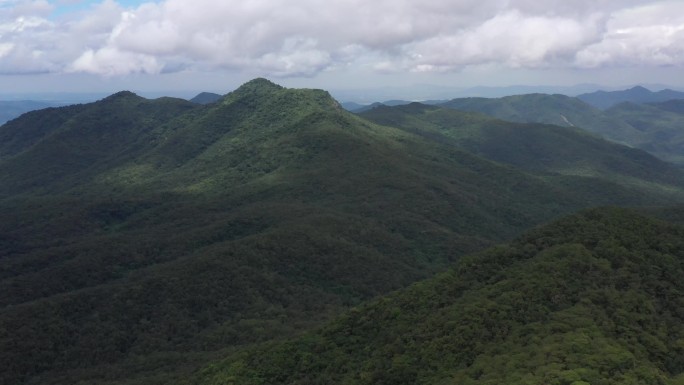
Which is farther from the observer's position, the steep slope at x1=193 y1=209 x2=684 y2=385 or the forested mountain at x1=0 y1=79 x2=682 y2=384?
the forested mountain at x1=0 y1=79 x2=682 y2=384

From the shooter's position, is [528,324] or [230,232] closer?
[528,324]

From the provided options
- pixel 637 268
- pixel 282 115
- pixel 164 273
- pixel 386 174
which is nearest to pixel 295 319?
pixel 164 273

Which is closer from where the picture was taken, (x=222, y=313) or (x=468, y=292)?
(x=468, y=292)

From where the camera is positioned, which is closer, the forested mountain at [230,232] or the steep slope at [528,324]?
the steep slope at [528,324]

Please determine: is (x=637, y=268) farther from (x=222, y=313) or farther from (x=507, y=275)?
(x=222, y=313)
